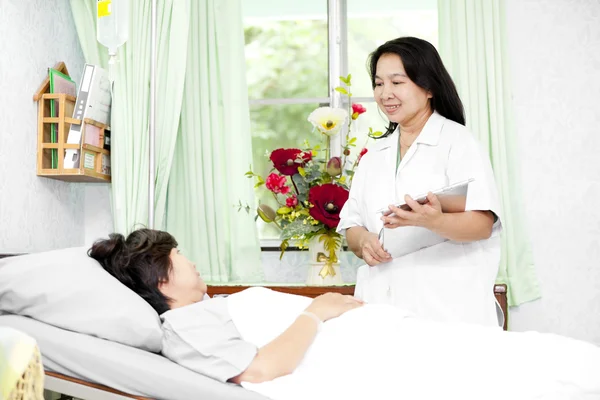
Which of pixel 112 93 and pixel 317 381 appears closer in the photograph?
pixel 317 381

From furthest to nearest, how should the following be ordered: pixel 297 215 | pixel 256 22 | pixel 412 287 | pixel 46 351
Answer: pixel 256 22 < pixel 297 215 < pixel 412 287 < pixel 46 351

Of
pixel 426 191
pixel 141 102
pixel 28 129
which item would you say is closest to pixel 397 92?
pixel 426 191

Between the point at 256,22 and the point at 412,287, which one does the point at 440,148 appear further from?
the point at 256,22

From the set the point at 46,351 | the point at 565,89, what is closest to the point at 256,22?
the point at 565,89

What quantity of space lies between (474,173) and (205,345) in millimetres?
960

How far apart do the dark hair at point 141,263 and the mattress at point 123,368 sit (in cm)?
21

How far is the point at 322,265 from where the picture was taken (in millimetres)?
2717

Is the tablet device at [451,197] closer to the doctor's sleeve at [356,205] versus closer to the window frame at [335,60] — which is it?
the doctor's sleeve at [356,205]

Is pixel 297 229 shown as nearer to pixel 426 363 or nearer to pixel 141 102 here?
pixel 141 102

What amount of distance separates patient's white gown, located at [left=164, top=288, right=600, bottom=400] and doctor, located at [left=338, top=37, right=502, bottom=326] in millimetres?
384

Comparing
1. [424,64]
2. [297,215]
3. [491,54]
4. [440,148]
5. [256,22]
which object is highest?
[256,22]

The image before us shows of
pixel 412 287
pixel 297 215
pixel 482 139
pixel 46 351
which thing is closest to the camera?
pixel 46 351

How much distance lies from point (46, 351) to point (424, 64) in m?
1.33

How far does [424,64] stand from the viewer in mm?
2031
